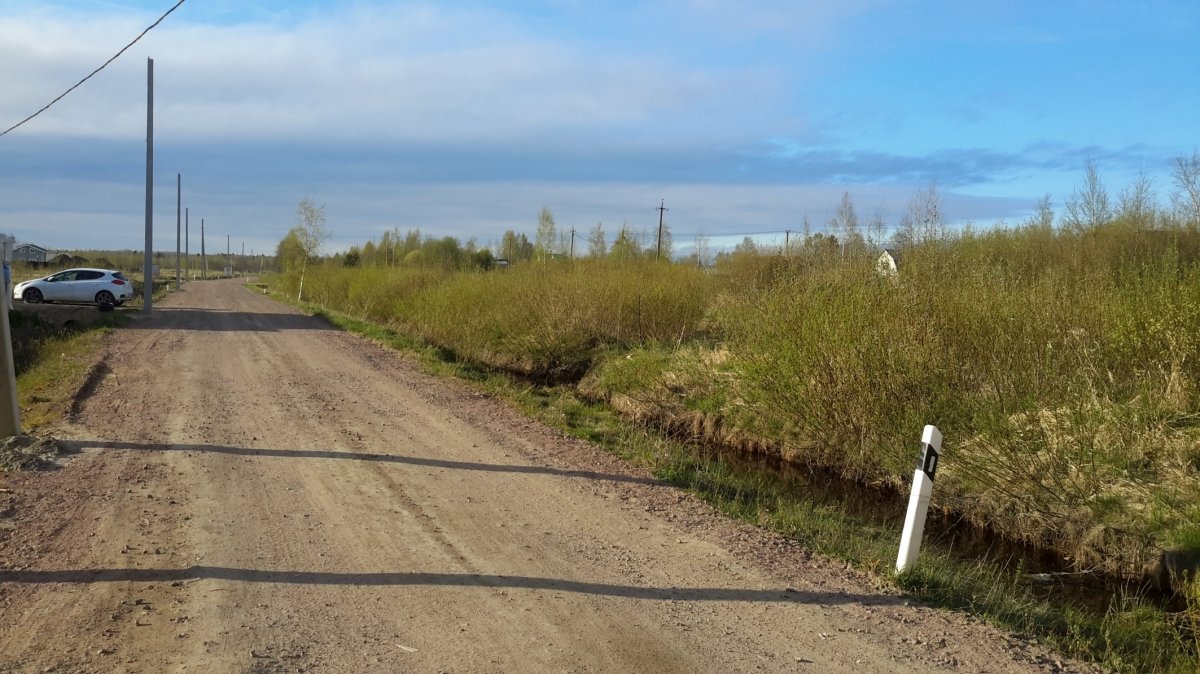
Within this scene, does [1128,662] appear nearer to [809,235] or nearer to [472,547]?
[472,547]

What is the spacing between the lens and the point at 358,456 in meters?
8.36

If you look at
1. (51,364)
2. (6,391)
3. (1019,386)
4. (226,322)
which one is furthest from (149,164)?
(1019,386)

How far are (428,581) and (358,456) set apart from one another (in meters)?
3.51

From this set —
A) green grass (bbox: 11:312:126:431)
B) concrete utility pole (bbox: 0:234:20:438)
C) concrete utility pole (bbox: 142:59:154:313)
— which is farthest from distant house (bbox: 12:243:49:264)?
concrete utility pole (bbox: 0:234:20:438)

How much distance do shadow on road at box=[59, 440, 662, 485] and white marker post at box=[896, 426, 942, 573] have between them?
9.30ft

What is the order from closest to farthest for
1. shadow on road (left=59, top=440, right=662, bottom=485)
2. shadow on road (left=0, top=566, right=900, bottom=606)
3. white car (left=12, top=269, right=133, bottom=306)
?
shadow on road (left=0, top=566, right=900, bottom=606) < shadow on road (left=59, top=440, right=662, bottom=485) < white car (left=12, top=269, right=133, bottom=306)

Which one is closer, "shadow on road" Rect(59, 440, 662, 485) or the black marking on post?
the black marking on post

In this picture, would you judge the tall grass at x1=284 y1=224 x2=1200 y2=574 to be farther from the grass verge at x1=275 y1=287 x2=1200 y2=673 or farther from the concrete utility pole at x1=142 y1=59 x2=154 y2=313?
the concrete utility pole at x1=142 y1=59 x2=154 y2=313

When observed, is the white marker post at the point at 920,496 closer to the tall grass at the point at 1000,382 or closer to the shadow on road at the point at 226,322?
the tall grass at the point at 1000,382

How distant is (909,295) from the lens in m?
9.49

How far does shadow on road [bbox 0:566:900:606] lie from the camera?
5004 millimetres

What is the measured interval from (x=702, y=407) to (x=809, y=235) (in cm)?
325

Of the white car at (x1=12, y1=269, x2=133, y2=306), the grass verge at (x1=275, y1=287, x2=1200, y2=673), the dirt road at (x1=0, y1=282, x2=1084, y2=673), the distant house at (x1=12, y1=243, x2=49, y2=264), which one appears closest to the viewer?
the dirt road at (x1=0, y1=282, x2=1084, y2=673)

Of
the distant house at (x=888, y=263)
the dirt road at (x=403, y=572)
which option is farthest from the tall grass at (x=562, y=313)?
the dirt road at (x=403, y=572)
